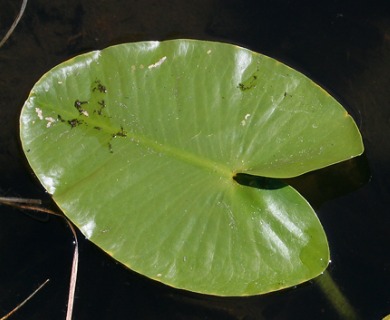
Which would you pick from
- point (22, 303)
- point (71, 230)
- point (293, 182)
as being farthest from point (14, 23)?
point (293, 182)

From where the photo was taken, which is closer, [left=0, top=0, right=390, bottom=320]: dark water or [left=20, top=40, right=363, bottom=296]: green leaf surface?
[left=20, top=40, right=363, bottom=296]: green leaf surface

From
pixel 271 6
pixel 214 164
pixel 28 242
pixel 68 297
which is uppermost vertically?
pixel 271 6

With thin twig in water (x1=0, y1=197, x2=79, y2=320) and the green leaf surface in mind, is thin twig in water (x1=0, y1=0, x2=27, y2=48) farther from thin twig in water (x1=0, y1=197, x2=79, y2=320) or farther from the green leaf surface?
thin twig in water (x1=0, y1=197, x2=79, y2=320)

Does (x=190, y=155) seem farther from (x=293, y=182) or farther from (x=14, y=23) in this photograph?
(x=14, y=23)

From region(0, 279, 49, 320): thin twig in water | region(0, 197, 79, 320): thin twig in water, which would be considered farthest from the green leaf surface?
region(0, 279, 49, 320): thin twig in water

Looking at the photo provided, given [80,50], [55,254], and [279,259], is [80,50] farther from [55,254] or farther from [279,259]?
[279,259]

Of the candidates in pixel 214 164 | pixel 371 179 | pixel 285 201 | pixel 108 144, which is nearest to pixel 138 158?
pixel 108 144
